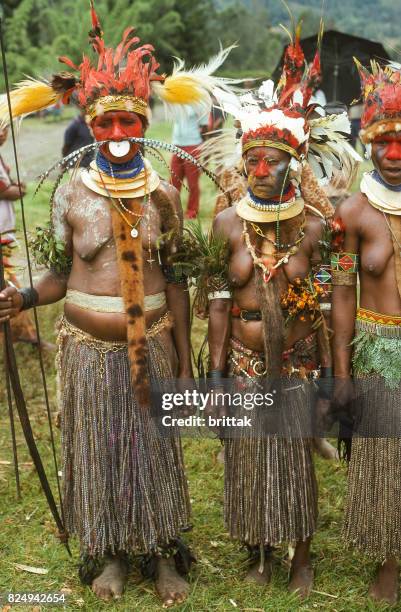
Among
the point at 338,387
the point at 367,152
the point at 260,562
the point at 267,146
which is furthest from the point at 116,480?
the point at 367,152

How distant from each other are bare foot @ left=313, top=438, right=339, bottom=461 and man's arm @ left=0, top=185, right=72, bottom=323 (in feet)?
7.20

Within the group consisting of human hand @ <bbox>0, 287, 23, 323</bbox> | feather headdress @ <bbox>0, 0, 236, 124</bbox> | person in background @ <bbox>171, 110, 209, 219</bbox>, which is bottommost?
person in background @ <bbox>171, 110, 209, 219</bbox>

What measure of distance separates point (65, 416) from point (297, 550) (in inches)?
50.0

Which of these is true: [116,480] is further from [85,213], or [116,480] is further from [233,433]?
[85,213]

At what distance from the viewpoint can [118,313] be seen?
3283 mm

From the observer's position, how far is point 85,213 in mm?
3264

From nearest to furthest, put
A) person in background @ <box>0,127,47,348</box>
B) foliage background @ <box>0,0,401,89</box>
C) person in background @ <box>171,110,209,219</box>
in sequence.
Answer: person in background @ <box>0,127,47,348</box> < person in background @ <box>171,110,209,219</box> < foliage background @ <box>0,0,401,89</box>

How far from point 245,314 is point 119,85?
1.12 metres

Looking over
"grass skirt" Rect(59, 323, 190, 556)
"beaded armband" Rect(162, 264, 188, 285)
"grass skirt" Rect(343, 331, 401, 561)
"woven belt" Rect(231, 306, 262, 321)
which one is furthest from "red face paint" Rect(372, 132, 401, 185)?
"grass skirt" Rect(59, 323, 190, 556)

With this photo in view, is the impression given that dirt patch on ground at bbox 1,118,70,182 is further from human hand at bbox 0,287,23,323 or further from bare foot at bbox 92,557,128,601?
bare foot at bbox 92,557,128,601

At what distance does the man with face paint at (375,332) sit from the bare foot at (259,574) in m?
0.46

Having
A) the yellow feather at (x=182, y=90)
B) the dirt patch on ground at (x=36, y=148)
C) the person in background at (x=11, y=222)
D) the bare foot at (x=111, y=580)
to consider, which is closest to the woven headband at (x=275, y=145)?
the yellow feather at (x=182, y=90)

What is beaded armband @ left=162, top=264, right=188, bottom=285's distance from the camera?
3400 mm

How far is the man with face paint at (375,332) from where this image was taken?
3.14 metres
